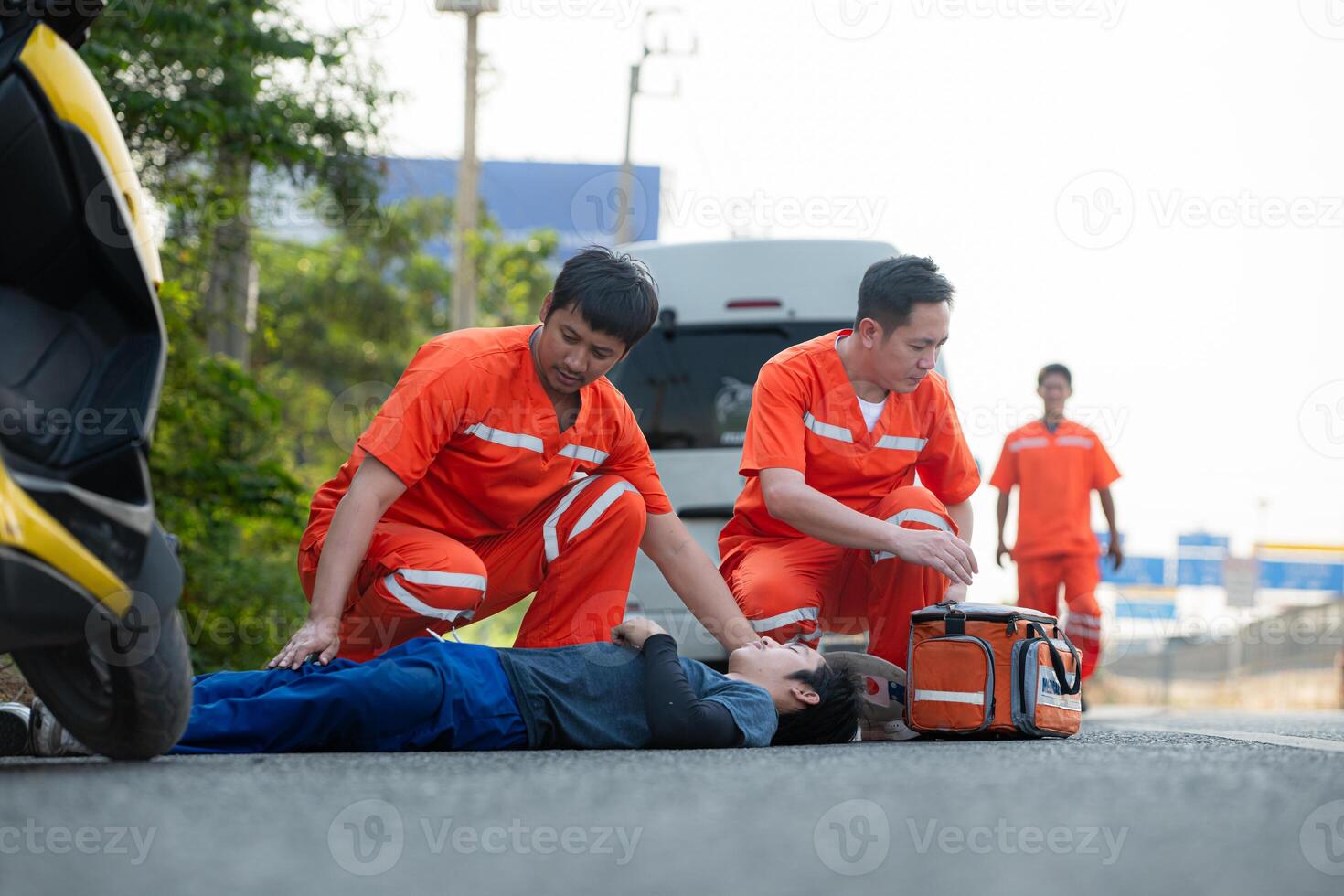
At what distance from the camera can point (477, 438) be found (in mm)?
4625

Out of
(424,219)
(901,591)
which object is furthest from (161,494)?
(424,219)

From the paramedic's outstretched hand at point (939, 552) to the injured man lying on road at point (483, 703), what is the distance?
660 mm

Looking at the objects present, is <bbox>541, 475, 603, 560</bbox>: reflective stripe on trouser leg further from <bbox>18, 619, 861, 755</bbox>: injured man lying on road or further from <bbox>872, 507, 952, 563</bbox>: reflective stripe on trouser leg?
<bbox>872, 507, 952, 563</bbox>: reflective stripe on trouser leg

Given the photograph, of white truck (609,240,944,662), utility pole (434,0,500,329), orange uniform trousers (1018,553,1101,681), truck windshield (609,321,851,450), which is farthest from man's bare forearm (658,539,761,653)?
utility pole (434,0,500,329)

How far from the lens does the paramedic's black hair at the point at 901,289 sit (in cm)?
518

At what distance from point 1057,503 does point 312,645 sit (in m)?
6.30

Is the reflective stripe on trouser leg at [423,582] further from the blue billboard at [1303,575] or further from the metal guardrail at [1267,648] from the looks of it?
the blue billboard at [1303,575]

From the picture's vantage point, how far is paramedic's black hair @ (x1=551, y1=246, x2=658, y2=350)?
440 cm

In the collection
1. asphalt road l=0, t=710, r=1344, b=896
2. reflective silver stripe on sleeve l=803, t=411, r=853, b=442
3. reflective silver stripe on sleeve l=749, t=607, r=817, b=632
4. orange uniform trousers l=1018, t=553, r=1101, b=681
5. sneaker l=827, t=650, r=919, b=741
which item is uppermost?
reflective silver stripe on sleeve l=803, t=411, r=853, b=442

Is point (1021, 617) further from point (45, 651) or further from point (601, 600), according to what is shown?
point (45, 651)

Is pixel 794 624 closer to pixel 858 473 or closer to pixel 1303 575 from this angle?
pixel 858 473

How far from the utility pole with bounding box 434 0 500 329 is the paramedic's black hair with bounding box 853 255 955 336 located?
459 inches

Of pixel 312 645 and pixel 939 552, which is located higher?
pixel 939 552

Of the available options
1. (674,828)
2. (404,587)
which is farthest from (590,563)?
(674,828)
